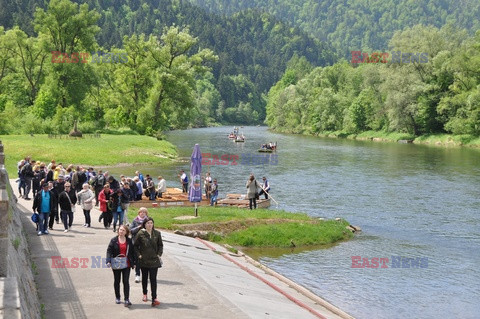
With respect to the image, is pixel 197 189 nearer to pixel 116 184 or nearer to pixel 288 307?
pixel 116 184

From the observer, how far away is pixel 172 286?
52.7 feet

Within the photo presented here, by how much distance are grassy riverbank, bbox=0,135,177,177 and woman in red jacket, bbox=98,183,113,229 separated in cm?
2825

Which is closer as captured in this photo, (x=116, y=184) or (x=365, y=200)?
(x=116, y=184)

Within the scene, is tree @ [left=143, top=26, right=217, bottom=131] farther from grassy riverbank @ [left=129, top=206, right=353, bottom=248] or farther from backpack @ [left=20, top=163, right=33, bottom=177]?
backpack @ [left=20, top=163, right=33, bottom=177]

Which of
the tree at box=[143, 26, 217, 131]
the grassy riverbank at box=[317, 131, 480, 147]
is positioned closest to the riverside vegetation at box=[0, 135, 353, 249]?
the tree at box=[143, 26, 217, 131]

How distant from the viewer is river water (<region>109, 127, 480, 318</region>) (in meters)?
22.0

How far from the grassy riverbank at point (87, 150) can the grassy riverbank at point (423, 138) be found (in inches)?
1942

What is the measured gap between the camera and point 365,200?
43.8 meters

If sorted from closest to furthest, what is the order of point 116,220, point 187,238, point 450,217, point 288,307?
point 288,307 → point 116,220 → point 187,238 → point 450,217

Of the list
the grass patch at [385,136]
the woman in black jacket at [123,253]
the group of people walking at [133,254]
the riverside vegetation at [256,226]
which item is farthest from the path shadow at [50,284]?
the grass patch at [385,136]

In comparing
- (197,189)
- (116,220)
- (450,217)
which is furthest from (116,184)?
(450,217)

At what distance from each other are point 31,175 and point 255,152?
56761 millimetres

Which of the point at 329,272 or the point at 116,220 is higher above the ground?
the point at 116,220

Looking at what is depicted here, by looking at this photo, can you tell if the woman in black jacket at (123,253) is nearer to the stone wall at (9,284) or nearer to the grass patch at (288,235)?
the stone wall at (9,284)
